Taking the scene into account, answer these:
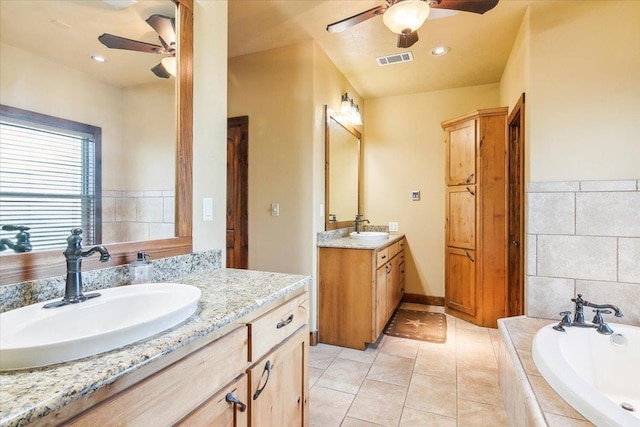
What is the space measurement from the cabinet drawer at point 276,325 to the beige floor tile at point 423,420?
0.91 meters

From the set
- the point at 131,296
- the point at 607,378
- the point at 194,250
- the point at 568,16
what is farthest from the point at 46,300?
the point at 568,16

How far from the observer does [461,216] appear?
3.24 meters

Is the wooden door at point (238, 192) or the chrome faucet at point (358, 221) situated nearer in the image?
the wooden door at point (238, 192)

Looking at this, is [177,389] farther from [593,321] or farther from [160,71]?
[593,321]

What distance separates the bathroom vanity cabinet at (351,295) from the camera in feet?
8.48

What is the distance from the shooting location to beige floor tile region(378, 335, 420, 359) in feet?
8.32

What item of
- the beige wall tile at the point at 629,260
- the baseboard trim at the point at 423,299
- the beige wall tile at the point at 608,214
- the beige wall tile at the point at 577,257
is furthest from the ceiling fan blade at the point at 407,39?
the baseboard trim at the point at 423,299

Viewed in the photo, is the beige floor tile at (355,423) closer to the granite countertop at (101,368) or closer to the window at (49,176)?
the granite countertop at (101,368)

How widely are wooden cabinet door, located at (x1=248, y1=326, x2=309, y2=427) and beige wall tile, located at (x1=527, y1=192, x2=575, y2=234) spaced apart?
5.66 ft

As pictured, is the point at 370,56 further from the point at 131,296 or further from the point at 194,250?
the point at 131,296

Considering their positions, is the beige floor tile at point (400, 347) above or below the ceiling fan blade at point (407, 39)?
below

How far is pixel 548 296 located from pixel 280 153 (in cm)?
→ 229

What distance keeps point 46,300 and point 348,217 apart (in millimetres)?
2859

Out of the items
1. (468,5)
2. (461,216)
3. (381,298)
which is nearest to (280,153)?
(381,298)
